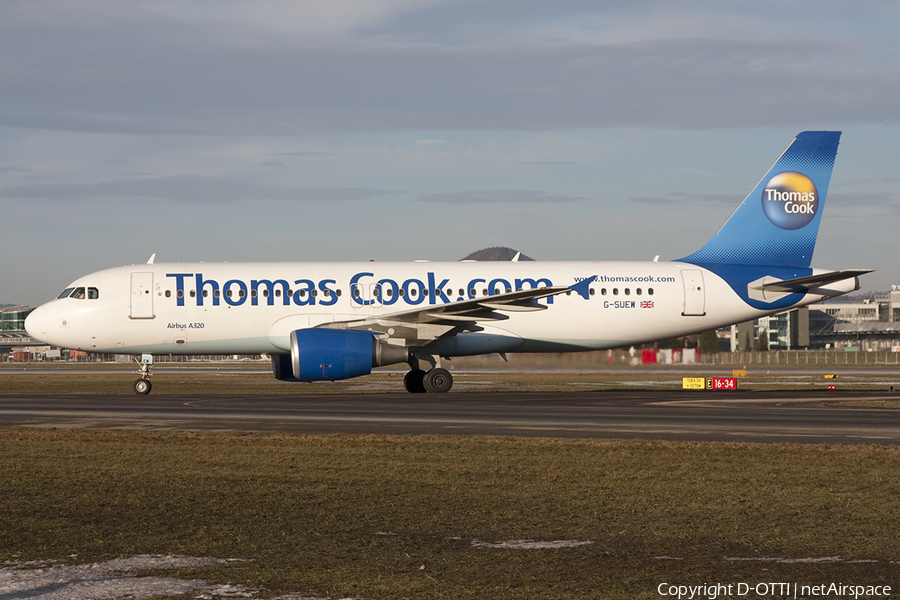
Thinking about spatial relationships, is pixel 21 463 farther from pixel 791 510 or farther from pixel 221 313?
pixel 221 313

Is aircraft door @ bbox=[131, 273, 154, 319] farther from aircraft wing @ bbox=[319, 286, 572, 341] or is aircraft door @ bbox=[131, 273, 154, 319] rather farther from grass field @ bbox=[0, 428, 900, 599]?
grass field @ bbox=[0, 428, 900, 599]

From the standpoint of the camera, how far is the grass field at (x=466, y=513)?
685 cm

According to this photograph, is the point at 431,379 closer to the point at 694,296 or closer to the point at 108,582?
the point at 694,296

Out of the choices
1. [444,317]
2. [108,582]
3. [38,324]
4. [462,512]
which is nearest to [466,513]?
[462,512]

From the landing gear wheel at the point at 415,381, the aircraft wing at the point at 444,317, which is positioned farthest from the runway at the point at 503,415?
the aircraft wing at the point at 444,317

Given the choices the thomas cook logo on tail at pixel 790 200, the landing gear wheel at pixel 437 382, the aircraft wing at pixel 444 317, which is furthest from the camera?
the thomas cook logo on tail at pixel 790 200

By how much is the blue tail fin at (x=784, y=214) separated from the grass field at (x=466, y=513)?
1905 cm

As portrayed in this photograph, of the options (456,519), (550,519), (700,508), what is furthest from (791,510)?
(456,519)

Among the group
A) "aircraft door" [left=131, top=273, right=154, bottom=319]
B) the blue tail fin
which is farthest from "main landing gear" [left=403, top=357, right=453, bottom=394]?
the blue tail fin

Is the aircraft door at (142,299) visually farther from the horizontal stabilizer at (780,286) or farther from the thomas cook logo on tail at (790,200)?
the thomas cook logo on tail at (790,200)

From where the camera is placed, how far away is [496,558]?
24.1 ft

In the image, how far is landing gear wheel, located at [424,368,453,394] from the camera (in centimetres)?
2955

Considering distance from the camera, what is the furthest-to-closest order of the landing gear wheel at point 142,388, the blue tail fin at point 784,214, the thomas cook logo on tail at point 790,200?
1. the thomas cook logo on tail at point 790,200
2. the blue tail fin at point 784,214
3. the landing gear wheel at point 142,388

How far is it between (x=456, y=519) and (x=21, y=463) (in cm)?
742
